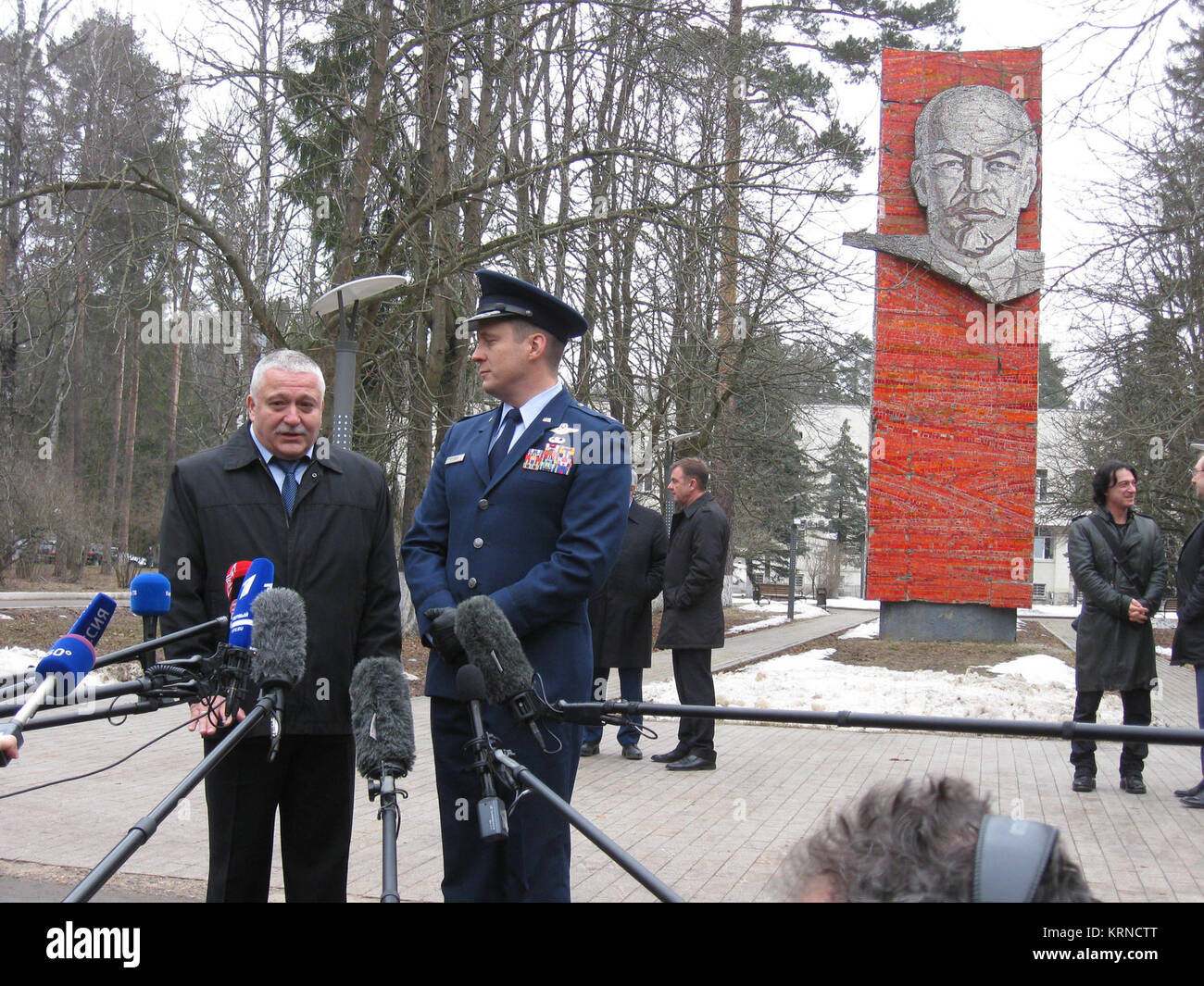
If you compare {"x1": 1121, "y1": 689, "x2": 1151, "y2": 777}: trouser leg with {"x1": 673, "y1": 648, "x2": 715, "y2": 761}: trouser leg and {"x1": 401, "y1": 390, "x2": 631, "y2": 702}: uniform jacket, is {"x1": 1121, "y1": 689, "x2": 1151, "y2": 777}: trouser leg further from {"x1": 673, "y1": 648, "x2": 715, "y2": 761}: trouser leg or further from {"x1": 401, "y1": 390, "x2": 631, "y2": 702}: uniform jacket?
{"x1": 401, "y1": 390, "x2": 631, "y2": 702}: uniform jacket

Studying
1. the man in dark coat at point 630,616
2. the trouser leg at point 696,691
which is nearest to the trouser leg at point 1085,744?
the trouser leg at point 696,691

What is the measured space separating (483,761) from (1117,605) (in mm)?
6670

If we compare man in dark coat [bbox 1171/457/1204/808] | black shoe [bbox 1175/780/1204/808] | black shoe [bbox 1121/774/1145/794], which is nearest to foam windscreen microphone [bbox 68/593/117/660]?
man in dark coat [bbox 1171/457/1204/808]

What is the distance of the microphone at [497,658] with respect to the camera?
8.73 feet

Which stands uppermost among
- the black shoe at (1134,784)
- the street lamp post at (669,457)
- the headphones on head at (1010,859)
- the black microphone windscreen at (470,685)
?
the street lamp post at (669,457)

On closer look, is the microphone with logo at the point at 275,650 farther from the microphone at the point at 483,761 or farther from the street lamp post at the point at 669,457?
the street lamp post at the point at 669,457

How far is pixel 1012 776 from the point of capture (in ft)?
28.1

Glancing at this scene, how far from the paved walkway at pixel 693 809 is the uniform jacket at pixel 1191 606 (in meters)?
0.99

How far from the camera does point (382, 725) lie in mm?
2797

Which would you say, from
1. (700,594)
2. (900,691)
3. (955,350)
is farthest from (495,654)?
(955,350)

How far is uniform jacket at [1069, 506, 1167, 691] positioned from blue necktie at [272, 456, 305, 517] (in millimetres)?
5969

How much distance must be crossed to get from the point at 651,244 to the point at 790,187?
64.6 inches

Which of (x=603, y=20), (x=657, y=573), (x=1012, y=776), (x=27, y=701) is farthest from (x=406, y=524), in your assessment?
(x=27, y=701)

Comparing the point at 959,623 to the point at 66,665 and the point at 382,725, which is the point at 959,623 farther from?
the point at 66,665
